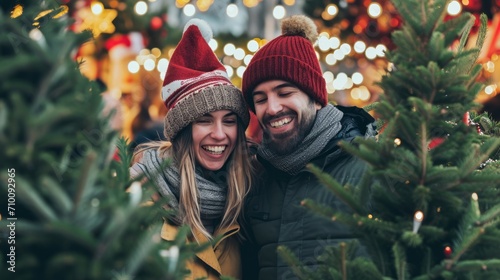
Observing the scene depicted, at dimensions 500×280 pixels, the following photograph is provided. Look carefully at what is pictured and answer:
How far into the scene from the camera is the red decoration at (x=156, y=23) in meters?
7.70

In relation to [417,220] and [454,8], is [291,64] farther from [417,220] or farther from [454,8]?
[454,8]

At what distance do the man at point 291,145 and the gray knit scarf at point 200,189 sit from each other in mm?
161

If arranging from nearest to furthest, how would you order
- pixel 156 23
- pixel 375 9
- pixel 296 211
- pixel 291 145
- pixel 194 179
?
1. pixel 296 211
2. pixel 291 145
3. pixel 194 179
4. pixel 375 9
5. pixel 156 23

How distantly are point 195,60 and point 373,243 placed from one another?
77.2 inches

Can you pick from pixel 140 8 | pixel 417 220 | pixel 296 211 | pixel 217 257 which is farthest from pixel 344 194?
pixel 140 8

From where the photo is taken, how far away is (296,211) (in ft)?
11.7

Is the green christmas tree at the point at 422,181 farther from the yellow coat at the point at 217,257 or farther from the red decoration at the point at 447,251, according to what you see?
the yellow coat at the point at 217,257

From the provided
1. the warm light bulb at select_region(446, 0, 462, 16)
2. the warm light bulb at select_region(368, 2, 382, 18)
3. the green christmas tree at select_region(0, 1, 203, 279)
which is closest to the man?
the green christmas tree at select_region(0, 1, 203, 279)

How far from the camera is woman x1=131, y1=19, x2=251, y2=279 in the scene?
3740mm

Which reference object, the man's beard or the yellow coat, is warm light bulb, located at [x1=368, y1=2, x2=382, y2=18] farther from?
the yellow coat

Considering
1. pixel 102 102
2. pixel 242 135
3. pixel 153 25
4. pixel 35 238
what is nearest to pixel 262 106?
pixel 242 135

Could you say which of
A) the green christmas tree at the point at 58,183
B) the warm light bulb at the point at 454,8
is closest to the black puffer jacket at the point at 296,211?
the green christmas tree at the point at 58,183

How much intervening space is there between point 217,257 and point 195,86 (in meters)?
0.91

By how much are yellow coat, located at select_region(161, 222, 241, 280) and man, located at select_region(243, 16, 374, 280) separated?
8 cm
